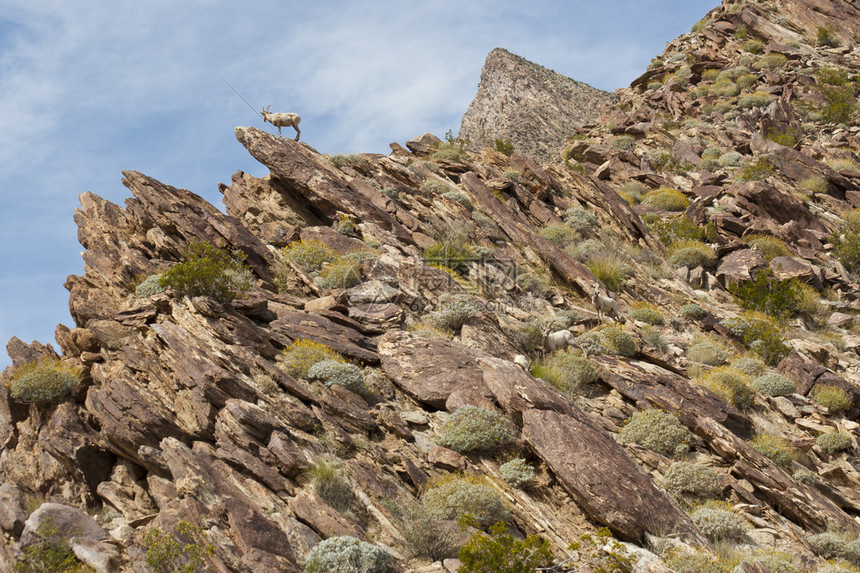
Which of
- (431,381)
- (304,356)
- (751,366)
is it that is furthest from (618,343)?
(304,356)

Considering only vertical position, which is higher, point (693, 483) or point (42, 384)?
point (42, 384)

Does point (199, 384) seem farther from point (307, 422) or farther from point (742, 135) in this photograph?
point (742, 135)

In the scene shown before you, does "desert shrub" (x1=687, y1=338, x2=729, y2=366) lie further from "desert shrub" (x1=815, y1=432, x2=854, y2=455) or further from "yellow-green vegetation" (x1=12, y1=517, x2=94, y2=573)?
"yellow-green vegetation" (x1=12, y1=517, x2=94, y2=573)

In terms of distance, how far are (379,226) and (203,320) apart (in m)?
9.27

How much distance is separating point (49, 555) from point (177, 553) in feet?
6.70

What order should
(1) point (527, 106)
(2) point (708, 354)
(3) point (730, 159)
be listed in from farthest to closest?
(1) point (527, 106) → (3) point (730, 159) → (2) point (708, 354)

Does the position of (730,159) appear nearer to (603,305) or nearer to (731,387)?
(603,305)

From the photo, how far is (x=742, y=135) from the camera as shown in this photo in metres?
36.7

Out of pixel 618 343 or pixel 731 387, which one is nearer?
pixel 731 387

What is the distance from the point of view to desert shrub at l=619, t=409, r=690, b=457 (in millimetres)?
13562

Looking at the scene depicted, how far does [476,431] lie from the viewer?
11.7 meters

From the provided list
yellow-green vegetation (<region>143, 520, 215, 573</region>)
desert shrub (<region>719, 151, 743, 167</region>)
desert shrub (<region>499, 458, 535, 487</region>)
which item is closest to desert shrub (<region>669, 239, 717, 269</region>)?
desert shrub (<region>719, 151, 743, 167</region>)

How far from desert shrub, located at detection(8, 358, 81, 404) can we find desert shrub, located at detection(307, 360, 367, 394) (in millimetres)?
4493

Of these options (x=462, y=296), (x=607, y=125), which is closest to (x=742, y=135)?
(x=607, y=125)
